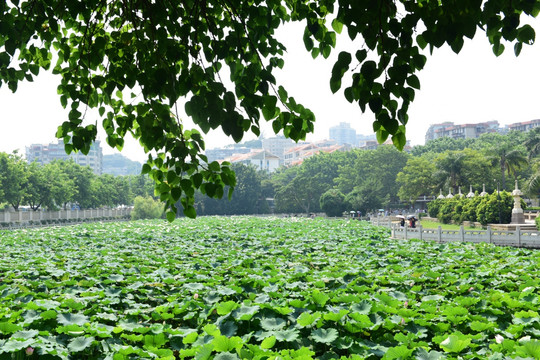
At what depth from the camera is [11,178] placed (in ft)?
130

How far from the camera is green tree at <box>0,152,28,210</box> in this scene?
39000 mm

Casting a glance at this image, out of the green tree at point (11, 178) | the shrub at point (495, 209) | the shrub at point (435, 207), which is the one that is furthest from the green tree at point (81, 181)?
the shrub at point (495, 209)

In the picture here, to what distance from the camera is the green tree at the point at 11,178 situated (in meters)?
39.0

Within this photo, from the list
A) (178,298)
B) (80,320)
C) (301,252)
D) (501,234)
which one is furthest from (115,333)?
(501,234)

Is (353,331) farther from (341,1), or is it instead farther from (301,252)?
(301,252)

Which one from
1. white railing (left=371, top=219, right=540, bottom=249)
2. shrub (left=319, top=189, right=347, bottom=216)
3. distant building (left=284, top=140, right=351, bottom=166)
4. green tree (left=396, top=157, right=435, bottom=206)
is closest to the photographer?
white railing (left=371, top=219, right=540, bottom=249)

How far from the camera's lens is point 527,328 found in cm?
396

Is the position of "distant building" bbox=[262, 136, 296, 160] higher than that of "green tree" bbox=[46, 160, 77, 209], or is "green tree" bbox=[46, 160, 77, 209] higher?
"distant building" bbox=[262, 136, 296, 160]

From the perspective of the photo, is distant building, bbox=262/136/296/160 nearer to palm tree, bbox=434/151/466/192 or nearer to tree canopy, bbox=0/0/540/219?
palm tree, bbox=434/151/466/192

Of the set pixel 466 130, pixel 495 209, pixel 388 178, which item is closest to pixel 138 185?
pixel 388 178

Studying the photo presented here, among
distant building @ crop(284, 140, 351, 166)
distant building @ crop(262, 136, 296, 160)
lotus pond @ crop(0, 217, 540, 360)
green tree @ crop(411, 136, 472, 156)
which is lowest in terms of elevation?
lotus pond @ crop(0, 217, 540, 360)

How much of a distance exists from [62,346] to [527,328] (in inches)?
147

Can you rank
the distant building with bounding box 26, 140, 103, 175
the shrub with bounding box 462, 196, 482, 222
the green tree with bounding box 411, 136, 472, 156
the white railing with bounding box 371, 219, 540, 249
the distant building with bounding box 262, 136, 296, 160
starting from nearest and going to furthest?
the white railing with bounding box 371, 219, 540, 249 → the shrub with bounding box 462, 196, 482, 222 → the green tree with bounding box 411, 136, 472, 156 → the distant building with bounding box 26, 140, 103, 175 → the distant building with bounding box 262, 136, 296, 160

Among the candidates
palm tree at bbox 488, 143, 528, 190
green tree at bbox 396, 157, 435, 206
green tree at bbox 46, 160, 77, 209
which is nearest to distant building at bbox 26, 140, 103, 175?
green tree at bbox 46, 160, 77, 209
